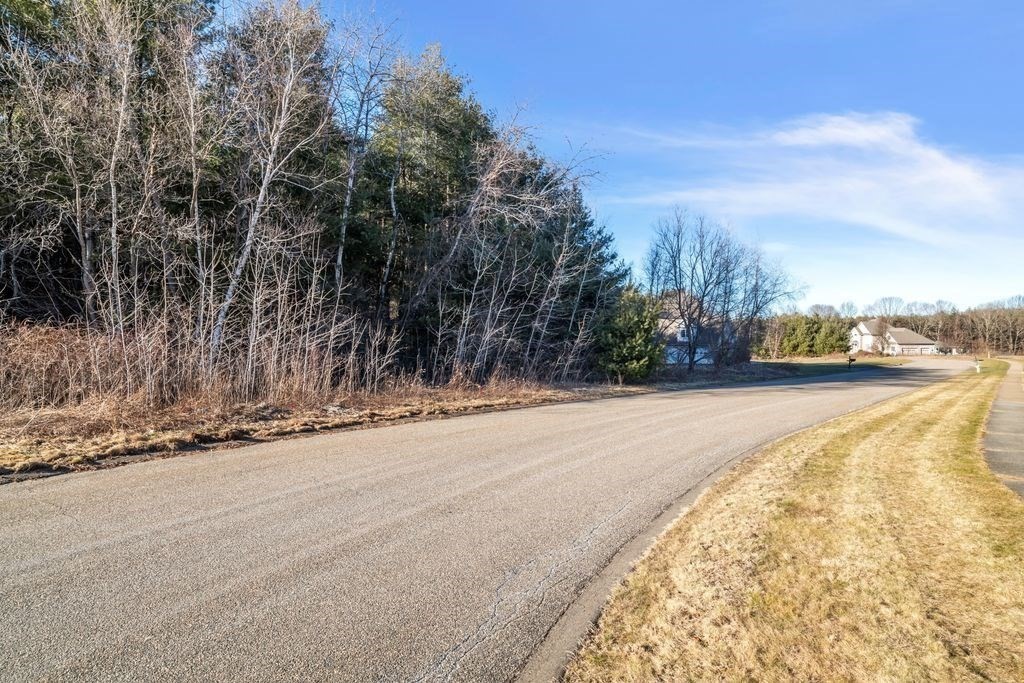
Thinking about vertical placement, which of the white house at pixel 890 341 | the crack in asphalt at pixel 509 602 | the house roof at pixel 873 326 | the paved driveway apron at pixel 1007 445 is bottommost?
the crack in asphalt at pixel 509 602

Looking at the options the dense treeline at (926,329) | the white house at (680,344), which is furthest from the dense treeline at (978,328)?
the white house at (680,344)

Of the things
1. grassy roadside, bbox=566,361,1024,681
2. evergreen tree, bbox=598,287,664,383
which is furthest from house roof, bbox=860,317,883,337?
grassy roadside, bbox=566,361,1024,681

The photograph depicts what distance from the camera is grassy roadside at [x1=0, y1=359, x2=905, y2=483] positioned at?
6406mm

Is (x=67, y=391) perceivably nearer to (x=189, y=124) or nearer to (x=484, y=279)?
(x=189, y=124)

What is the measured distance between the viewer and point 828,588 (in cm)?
355

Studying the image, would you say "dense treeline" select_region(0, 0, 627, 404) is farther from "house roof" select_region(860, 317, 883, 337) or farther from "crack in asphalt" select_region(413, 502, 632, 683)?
"house roof" select_region(860, 317, 883, 337)

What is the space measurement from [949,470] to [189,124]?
597 inches

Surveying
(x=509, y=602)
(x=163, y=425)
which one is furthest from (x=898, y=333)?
(x=509, y=602)

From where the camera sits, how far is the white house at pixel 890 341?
88119mm

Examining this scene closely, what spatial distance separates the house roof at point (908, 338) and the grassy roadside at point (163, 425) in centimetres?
9789

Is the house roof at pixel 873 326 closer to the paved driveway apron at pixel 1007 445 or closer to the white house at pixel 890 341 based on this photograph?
the white house at pixel 890 341

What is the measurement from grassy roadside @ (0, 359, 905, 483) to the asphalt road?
0.62 meters

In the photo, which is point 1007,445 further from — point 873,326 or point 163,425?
point 873,326

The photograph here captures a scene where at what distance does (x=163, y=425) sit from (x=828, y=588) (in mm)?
8672
